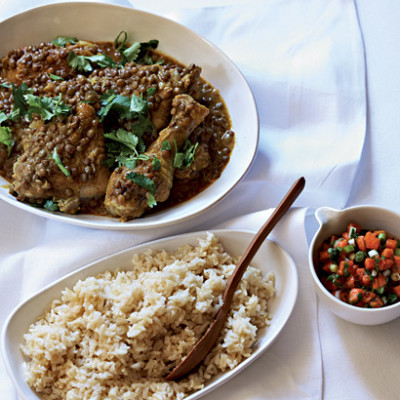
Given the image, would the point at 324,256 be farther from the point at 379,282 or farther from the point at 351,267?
the point at 379,282

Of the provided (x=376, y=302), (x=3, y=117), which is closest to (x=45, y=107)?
(x=3, y=117)

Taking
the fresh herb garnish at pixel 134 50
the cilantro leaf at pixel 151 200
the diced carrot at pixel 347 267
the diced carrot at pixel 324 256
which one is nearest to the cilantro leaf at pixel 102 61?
the fresh herb garnish at pixel 134 50

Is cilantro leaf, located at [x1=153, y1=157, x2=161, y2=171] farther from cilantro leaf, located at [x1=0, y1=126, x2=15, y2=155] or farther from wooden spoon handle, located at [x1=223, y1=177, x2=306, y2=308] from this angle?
cilantro leaf, located at [x1=0, y1=126, x2=15, y2=155]

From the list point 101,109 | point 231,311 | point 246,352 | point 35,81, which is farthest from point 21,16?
point 246,352

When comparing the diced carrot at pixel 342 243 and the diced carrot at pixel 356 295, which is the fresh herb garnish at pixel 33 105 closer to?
the diced carrot at pixel 342 243

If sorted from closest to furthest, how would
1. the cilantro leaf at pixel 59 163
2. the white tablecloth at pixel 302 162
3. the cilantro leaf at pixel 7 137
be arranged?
the white tablecloth at pixel 302 162
the cilantro leaf at pixel 59 163
the cilantro leaf at pixel 7 137

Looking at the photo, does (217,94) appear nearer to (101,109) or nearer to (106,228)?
(101,109)
